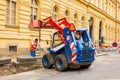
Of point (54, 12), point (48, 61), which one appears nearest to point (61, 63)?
point (48, 61)

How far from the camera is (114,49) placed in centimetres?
4169

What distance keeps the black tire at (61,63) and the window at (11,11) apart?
7067 millimetres

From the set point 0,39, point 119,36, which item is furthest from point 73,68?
point 119,36

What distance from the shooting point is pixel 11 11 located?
21.6 metres

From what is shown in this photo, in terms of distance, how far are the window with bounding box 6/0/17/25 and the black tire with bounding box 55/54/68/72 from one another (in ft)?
23.2

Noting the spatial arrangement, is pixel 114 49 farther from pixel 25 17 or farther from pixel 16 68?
pixel 16 68

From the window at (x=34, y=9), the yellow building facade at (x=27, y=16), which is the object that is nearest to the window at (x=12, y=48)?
the yellow building facade at (x=27, y=16)

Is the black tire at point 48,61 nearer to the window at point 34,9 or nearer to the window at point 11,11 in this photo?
the window at point 11,11

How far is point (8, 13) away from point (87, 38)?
7.42 m

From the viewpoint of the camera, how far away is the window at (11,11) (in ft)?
69.6

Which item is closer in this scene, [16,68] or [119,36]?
[16,68]

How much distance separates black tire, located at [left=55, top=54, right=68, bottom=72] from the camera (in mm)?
14875

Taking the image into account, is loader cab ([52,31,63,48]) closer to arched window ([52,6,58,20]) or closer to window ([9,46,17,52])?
window ([9,46,17,52])

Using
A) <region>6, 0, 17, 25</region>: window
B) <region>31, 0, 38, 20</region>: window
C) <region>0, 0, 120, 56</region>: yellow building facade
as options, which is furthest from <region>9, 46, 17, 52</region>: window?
<region>31, 0, 38, 20</region>: window
